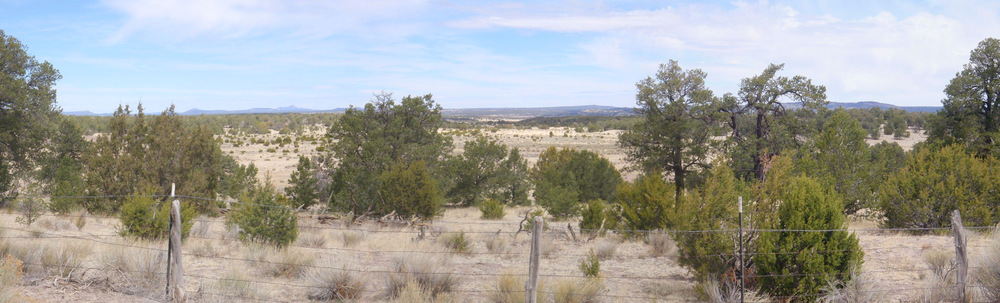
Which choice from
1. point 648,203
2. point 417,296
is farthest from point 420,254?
point 648,203

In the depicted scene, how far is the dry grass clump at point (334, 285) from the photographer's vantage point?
7.76m

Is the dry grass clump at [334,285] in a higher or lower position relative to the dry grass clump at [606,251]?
higher

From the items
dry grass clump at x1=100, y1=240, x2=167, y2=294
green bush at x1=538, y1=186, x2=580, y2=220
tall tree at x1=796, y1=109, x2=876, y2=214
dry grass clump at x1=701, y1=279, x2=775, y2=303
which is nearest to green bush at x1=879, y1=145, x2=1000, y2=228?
tall tree at x1=796, y1=109, x2=876, y2=214

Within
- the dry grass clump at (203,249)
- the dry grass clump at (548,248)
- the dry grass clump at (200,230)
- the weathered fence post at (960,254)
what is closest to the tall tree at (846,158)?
the dry grass clump at (548,248)

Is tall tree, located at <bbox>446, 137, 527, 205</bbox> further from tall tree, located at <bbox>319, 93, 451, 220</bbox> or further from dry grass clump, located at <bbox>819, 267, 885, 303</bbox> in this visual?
dry grass clump, located at <bbox>819, 267, 885, 303</bbox>

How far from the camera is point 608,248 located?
11.9 meters

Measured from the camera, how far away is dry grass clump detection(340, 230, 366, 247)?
494 inches

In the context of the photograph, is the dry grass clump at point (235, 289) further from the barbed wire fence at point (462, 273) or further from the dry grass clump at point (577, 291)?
the dry grass clump at point (577, 291)

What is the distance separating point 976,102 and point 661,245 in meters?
15.5

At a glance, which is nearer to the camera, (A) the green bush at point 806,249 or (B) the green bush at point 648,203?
(A) the green bush at point 806,249

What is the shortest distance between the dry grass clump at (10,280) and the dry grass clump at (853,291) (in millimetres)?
9365

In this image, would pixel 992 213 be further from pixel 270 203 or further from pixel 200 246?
pixel 200 246

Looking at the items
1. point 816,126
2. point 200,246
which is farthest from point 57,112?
point 816,126

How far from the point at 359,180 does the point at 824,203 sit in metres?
14.9
